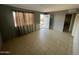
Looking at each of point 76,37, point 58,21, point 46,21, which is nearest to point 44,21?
point 46,21

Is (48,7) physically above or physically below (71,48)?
above

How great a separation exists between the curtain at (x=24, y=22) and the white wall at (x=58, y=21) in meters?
0.27

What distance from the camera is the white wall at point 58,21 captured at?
1164 millimetres

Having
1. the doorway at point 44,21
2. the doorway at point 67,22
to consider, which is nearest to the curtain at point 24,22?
the doorway at point 44,21

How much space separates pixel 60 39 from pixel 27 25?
41 cm

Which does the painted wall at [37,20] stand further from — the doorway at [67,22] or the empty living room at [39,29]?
the doorway at [67,22]

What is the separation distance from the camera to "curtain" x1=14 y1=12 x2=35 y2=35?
1.10 meters

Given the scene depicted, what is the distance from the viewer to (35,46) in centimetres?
111

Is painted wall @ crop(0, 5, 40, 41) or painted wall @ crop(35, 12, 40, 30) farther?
painted wall @ crop(35, 12, 40, 30)

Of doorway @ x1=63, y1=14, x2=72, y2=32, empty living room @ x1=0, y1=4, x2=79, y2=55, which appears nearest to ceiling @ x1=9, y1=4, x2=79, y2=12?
empty living room @ x1=0, y1=4, x2=79, y2=55

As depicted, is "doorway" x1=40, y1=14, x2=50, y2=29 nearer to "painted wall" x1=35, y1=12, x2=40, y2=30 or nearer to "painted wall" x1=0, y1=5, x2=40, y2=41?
"painted wall" x1=35, y1=12, x2=40, y2=30
